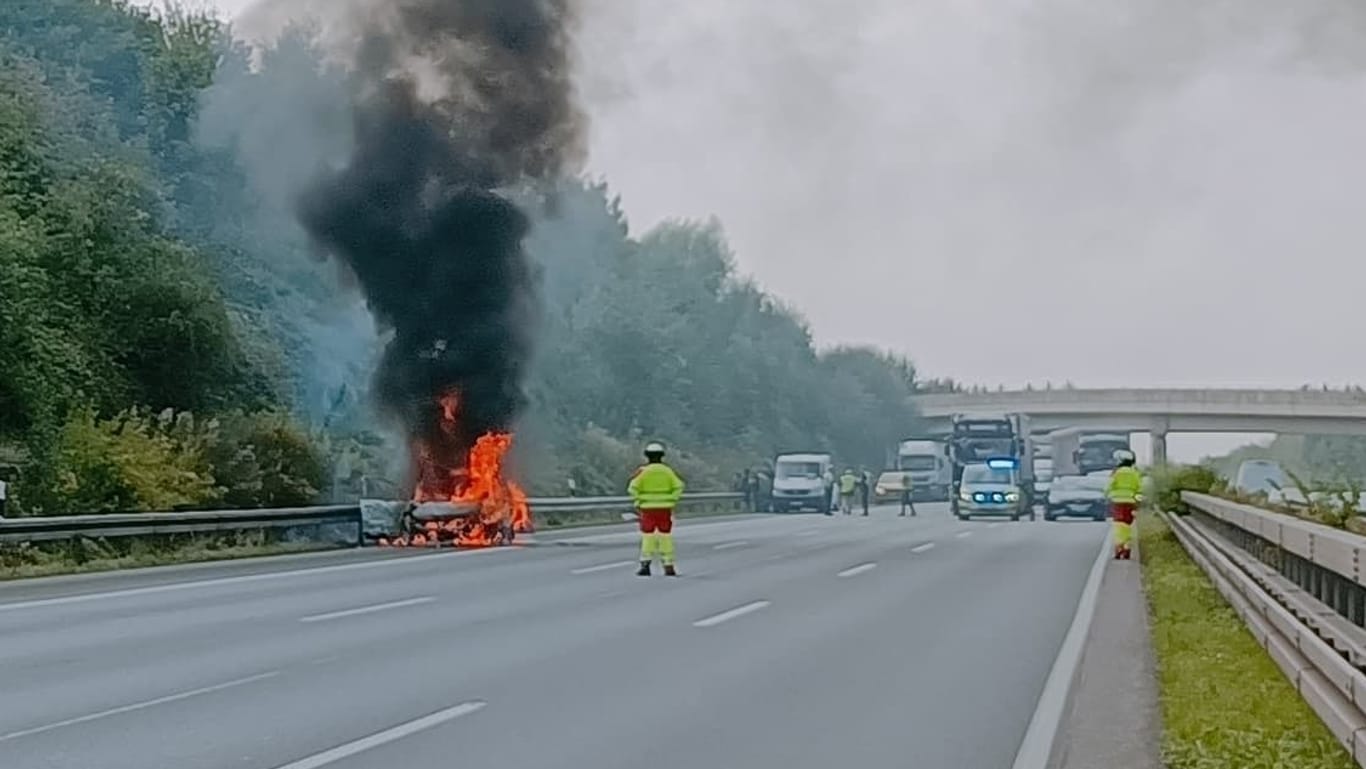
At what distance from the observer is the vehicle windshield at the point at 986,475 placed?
189 feet

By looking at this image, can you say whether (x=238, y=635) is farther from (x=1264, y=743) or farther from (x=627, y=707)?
(x=1264, y=743)

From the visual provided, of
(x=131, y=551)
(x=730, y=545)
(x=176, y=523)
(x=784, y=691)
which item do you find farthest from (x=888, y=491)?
(x=784, y=691)

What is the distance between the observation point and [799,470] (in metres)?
65.2

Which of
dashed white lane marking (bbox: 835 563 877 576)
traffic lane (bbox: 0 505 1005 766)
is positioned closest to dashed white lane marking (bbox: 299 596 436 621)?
traffic lane (bbox: 0 505 1005 766)

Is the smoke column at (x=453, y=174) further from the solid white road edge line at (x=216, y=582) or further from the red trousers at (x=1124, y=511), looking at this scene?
the red trousers at (x=1124, y=511)

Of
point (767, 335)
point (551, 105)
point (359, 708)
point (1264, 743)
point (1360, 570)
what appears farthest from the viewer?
point (767, 335)

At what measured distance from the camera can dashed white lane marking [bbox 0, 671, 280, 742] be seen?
10.1 m

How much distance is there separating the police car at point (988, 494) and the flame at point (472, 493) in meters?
21.9

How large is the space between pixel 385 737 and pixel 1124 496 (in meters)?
20.3

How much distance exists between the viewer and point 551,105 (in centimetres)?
3791

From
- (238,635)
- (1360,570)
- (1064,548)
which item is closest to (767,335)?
(1064,548)

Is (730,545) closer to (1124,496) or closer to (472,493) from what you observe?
(472,493)

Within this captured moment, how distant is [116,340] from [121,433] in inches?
220

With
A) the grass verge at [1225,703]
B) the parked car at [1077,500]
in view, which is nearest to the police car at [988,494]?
the parked car at [1077,500]
